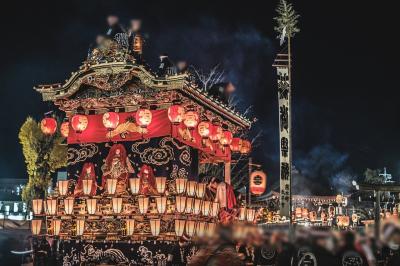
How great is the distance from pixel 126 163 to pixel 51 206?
3.22m

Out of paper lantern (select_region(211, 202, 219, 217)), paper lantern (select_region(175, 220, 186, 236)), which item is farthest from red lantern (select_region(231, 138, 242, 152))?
paper lantern (select_region(175, 220, 186, 236))

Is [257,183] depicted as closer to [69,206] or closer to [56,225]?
[69,206]

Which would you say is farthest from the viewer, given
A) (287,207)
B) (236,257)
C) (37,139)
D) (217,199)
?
(37,139)

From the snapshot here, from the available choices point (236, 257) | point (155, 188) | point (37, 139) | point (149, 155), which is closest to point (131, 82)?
point (149, 155)

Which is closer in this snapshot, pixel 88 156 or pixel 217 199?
pixel 88 156

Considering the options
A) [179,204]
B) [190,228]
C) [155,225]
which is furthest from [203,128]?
[155,225]

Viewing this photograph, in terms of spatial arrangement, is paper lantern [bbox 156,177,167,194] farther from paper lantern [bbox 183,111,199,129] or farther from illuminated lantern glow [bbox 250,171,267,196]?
illuminated lantern glow [bbox 250,171,267,196]

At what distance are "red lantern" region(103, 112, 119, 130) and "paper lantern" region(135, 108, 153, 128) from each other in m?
0.95

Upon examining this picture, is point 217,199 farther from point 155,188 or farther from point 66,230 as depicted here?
point 66,230

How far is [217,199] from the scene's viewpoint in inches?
846

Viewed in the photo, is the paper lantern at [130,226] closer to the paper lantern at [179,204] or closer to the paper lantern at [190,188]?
the paper lantern at [179,204]

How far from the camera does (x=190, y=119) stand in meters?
18.6

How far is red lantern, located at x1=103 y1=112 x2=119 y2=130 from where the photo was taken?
1831cm

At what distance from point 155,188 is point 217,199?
397 cm
